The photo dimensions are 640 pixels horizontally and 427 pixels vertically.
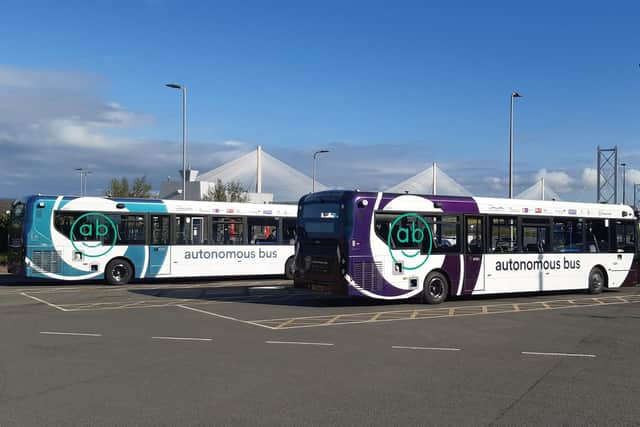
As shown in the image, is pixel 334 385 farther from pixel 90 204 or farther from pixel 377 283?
pixel 90 204

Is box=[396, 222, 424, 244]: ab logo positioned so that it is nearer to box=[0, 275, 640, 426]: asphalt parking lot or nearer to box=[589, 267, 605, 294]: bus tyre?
box=[0, 275, 640, 426]: asphalt parking lot

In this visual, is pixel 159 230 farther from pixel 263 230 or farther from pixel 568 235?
pixel 568 235

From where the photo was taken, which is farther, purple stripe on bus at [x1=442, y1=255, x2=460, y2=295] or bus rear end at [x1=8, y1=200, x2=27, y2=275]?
bus rear end at [x1=8, y1=200, x2=27, y2=275]

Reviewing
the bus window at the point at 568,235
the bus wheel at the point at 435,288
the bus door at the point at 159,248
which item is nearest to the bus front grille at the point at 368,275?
the bus wheel at the point at 435,288

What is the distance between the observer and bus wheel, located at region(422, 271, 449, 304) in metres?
16.3

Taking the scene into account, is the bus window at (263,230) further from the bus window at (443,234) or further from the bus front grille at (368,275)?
the bus front grille at (368,275)

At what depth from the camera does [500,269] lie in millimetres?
17562

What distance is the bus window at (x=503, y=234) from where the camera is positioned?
695 inches

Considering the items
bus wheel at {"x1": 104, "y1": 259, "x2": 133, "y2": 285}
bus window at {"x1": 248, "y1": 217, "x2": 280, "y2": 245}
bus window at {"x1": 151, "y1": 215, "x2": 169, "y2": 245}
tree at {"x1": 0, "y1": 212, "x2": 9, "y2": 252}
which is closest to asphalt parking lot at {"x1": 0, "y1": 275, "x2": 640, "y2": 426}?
bus wheel at {"x1": 104, "y1": 259, "x2": 133, "y2": 285}

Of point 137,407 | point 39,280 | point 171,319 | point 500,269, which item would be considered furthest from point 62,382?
point 39,280

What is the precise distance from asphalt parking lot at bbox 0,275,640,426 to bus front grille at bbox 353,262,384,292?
0.56 meters

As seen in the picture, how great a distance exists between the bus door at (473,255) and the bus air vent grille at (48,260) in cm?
1185

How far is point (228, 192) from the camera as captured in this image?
56094mm

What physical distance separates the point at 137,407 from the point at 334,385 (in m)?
2.13
